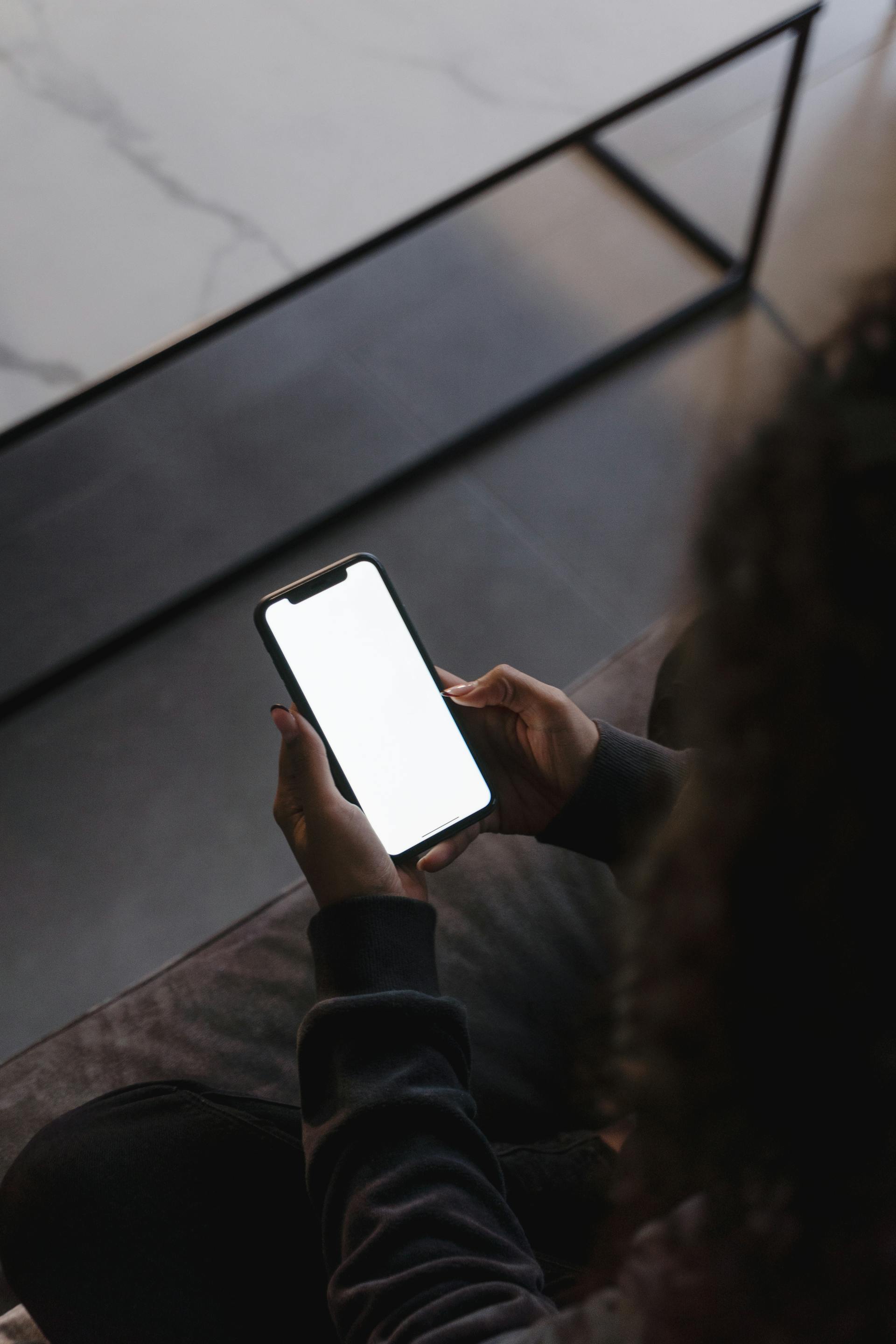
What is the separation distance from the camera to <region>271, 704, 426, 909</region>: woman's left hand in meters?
0.72

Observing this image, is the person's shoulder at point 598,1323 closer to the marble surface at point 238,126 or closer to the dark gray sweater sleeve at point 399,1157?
the dark gray sweater sleeve at point 399,1157

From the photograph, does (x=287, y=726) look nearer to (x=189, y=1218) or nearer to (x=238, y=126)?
(x=189, y=1218)

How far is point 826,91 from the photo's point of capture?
6.25 feet

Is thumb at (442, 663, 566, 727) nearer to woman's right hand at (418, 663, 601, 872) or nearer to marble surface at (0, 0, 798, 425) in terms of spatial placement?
woman's right hand at (418, 663, 601, 872)

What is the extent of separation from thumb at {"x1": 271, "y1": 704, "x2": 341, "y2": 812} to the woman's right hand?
0.42 ft

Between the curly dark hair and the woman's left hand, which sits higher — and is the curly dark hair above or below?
below

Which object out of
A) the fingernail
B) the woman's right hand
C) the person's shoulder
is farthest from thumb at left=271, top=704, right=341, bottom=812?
the person's shoulder

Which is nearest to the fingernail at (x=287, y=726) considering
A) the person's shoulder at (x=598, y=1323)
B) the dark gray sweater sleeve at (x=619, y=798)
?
the dark gray sweater sleeve at (x=619, y=798)

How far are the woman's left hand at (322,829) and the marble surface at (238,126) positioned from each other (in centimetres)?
49

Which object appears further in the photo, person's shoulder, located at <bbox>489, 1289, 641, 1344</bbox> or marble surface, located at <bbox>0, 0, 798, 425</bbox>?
marble surface, located at <bbox>0, 0, 798, 425</bbox>

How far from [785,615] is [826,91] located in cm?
199

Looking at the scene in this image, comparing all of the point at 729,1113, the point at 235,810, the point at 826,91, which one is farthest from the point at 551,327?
the point at 729,1113

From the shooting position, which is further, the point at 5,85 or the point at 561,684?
the point at 561,684

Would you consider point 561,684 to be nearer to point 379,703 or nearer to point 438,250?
point 379,703
